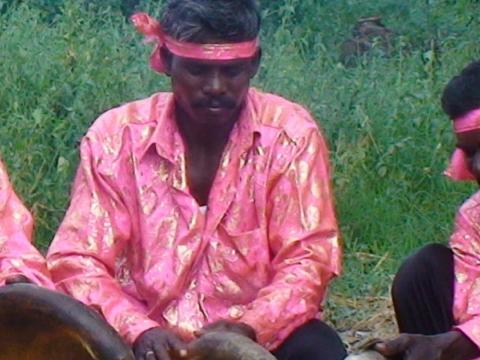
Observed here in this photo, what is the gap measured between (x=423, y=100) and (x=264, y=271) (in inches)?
124

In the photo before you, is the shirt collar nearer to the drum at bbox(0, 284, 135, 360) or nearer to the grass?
the drum at bbox(0, 284, 135, 360)

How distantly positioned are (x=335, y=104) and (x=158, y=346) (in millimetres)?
3631

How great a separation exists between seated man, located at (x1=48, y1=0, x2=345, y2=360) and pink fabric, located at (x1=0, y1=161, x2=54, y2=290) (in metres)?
0.20

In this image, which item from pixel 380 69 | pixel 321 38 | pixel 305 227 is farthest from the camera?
pixel 321 38

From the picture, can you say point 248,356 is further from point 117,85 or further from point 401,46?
point 401,46

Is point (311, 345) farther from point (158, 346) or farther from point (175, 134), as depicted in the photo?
point (175, 134)

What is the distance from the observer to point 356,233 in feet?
25.3

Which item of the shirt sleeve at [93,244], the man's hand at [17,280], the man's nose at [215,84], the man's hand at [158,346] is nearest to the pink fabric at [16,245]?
the man's hand at [17,280]

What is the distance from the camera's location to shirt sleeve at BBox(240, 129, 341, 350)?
17.0 feet

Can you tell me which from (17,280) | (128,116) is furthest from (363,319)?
(17,280)

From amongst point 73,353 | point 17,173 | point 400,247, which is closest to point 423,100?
point 400,247

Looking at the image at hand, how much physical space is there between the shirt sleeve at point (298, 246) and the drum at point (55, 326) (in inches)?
23.0

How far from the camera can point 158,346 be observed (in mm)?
5000

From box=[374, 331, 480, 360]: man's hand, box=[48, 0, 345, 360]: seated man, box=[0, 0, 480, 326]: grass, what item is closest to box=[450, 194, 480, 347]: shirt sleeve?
box=[374, 331, 480, 360]: man's hand
